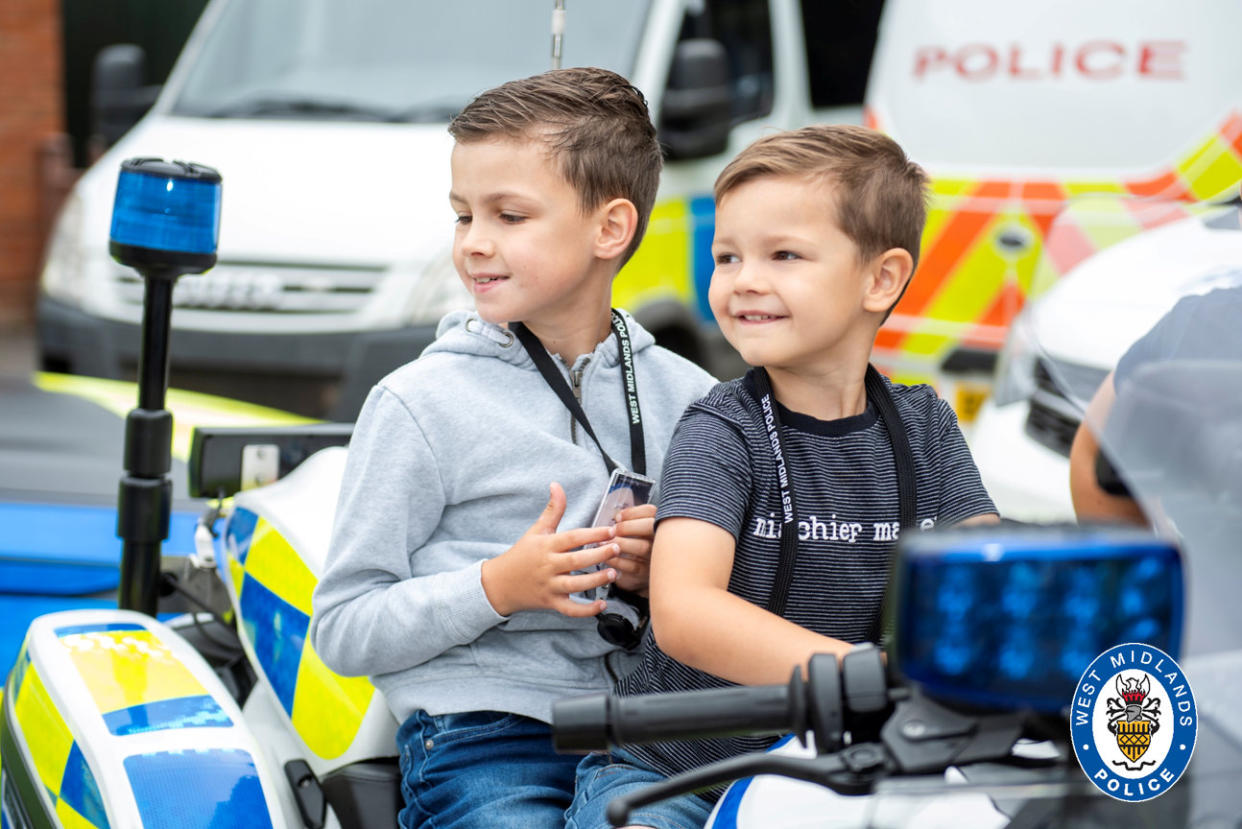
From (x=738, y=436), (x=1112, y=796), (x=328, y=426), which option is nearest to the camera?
(x=1112, y=796)

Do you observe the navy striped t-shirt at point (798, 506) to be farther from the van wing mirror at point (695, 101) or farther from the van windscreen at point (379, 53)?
the van wing mirror at point (695, 101)

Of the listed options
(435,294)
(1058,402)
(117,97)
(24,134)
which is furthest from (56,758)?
(24,134)

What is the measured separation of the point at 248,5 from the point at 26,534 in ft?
10.2

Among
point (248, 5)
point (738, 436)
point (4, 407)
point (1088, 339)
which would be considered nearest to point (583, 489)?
point (738, 436)

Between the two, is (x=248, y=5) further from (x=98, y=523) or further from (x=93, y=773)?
(x=93, y=773)

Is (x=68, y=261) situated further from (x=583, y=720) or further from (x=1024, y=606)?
(x=1024, y=606)

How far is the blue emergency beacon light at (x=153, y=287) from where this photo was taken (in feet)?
6.84

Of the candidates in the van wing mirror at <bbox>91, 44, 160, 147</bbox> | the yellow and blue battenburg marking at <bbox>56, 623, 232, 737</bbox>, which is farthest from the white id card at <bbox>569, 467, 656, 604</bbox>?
the van wing mirror at <bbox>91, 44, 160, 147</bbox>

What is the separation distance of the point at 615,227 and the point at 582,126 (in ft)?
0.43

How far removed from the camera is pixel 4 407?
144 inches

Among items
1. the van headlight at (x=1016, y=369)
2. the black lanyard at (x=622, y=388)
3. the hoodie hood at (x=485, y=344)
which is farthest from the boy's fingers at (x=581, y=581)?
the van headlight at (x=1016, y=369)

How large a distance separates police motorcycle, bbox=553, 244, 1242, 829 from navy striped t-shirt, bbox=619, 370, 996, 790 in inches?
15.8

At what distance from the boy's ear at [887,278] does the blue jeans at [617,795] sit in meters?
0.53

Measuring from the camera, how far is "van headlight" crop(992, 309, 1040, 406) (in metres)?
3.41
